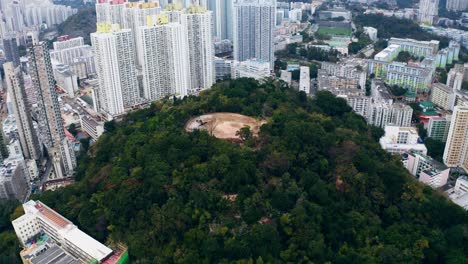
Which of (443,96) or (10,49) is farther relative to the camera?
(10,49)

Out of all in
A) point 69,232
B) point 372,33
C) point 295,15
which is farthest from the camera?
point 295,15

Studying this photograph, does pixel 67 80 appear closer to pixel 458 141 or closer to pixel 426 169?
pixel 426 169

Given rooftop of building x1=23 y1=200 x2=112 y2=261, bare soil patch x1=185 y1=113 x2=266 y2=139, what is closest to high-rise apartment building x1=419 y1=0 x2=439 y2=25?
→ bare soil patch x1=185 y1=113 x2=266 y2=139

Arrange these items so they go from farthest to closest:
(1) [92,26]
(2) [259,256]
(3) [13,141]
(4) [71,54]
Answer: (1) [92,26], (4) [71,54], (3) [13,141], (2) [259,256]

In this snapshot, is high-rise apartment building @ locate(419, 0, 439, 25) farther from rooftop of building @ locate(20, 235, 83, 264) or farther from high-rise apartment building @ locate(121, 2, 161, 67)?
rooftop of building @ locate(20, 235, 83, 264)

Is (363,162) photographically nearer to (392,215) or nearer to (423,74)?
Result: (392,215)

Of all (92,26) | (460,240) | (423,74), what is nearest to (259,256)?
(460,240)

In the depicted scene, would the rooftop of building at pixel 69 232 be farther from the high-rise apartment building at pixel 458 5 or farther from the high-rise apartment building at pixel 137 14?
the high-rise apartment building at pixel 458 5

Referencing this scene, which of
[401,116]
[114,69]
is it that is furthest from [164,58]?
[401,116]
